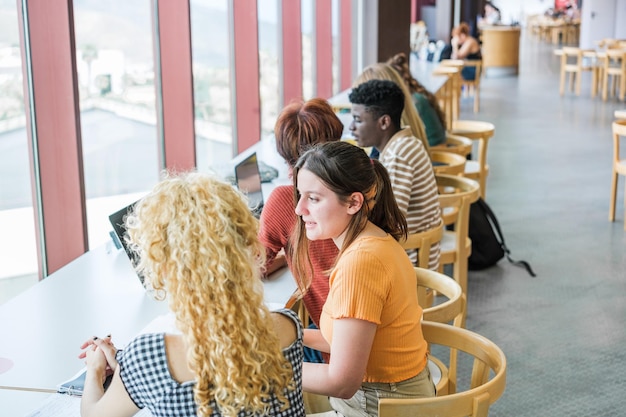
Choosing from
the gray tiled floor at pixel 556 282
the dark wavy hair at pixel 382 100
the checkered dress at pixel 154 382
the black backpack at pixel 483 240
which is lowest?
the gray tiled floor at pixel 556 282

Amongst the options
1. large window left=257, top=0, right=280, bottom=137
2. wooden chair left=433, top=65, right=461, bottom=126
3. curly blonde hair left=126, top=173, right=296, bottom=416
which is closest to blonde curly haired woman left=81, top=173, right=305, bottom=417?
curly blonde hair left=126, top=173, right=296, bottom=416

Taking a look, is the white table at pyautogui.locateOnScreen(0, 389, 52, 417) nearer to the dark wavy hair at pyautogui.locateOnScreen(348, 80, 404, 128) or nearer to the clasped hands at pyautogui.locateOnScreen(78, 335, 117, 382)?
the clasped hands at pyautogui.locateOnScreen(78, 335, 117, 382)

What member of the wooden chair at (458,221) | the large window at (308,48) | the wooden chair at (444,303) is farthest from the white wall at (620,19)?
the wooden chair at (444,303)

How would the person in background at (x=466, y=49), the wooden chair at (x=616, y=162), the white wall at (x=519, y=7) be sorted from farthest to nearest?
the white wall at (x=519, y=7) < the person in background at (x=466, y=49) < the wooden chair at (x=616, y=162)

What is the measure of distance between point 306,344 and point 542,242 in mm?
3307

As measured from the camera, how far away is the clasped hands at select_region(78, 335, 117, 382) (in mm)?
1529

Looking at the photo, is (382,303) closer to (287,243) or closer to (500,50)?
(287,243)

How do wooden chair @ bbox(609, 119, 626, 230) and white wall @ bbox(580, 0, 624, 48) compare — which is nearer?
wooden chair @ bbox(609, 119, 626, 230)

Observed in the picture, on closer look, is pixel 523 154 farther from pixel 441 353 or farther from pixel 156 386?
pixel 156 386

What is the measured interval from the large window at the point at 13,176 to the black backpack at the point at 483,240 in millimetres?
2317

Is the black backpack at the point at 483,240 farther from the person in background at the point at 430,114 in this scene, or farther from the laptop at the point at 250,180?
the laptop at the point at 250,180

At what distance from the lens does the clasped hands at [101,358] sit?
60.2 inches

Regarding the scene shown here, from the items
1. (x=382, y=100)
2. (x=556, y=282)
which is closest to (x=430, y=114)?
(x=556, y=282)

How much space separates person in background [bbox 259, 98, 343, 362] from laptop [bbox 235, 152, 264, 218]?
1.87ft
